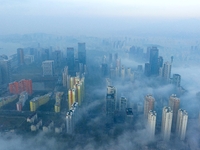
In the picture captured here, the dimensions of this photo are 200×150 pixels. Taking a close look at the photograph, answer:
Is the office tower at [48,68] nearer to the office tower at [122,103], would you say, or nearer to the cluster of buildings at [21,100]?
the cluster of buildings at [21,100]

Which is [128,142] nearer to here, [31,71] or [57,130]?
[57,130]

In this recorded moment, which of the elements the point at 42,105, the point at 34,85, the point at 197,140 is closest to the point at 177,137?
the point at 197,140

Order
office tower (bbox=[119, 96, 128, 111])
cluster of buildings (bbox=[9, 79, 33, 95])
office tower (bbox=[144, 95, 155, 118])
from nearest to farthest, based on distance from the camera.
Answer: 1. office tower (bbox=[144, 95, 155, 118])
2. office tower (bbox=[119, 96, 128, 111])
3. cluster of buildings (bbox=[9, 79, 33, 95])

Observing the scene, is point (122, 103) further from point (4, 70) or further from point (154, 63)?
point (4, 70)

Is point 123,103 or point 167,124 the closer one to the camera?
point 167,124

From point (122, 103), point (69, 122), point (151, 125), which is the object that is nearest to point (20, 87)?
point (69, 122)

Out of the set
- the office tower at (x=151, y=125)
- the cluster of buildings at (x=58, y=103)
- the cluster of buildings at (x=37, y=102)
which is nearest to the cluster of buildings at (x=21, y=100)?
the cluster of buildings at (x=37, y=102)

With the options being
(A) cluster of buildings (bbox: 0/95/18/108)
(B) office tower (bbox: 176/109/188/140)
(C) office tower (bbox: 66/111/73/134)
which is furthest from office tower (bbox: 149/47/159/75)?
(A) cluster of buildings (bbox: 0/95/18/108)

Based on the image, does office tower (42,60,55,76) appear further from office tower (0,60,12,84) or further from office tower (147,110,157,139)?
office tower (147,110,157,139)
